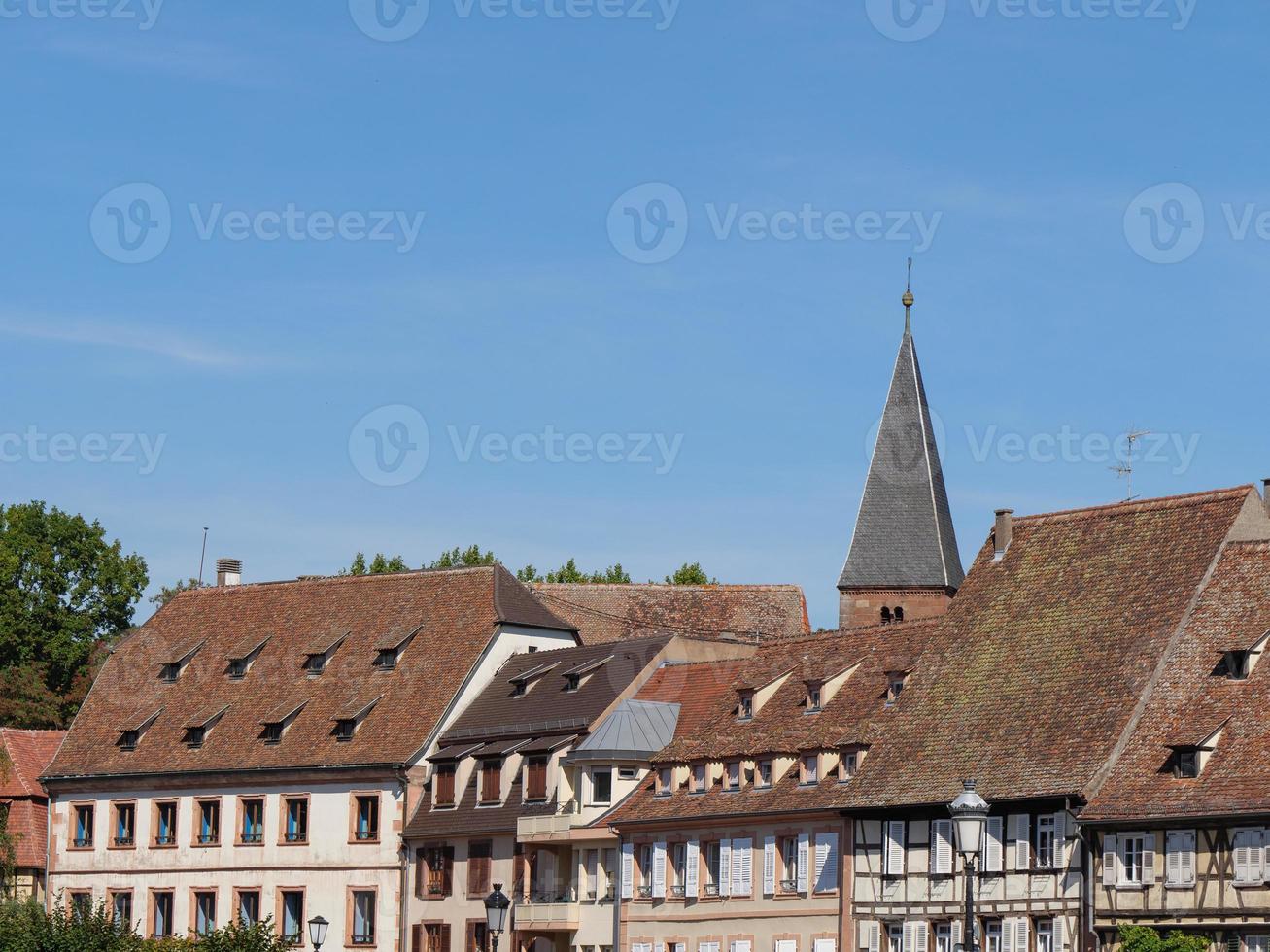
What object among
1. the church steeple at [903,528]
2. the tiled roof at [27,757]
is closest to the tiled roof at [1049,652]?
the church steeple at [903,528]

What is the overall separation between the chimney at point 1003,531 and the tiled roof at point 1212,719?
7.91 metres

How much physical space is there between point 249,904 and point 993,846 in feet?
92.8

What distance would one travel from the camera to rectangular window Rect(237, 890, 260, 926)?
7869 centimetres

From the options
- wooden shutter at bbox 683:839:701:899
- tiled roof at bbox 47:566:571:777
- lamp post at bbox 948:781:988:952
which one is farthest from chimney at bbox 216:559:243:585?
lamp post at bbox 948:781:988:952

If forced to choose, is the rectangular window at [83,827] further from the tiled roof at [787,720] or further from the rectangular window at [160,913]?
the tiled roof at [787,720]

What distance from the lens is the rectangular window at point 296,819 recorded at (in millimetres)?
78250

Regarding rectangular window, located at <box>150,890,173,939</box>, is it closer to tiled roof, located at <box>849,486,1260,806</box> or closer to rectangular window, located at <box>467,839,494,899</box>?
rectangular window, located at <box>467,839,494,899</box>

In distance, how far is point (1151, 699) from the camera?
57688mm

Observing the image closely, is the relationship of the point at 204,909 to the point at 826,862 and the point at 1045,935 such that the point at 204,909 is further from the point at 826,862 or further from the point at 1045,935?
the point at 1045,935

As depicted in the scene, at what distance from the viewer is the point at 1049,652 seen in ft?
203

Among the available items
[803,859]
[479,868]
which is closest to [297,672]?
[479,868]

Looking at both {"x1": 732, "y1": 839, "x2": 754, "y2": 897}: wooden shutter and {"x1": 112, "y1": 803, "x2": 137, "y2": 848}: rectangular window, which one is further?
{"x1": 112, "y1": 803, "x2": 137, "y2": 848}: rectangular window

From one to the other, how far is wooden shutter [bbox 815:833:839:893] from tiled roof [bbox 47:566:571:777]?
16.8m

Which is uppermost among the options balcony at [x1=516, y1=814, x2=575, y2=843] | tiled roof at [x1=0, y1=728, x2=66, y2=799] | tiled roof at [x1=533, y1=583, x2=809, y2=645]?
tiled roof at [x1=533, y1=583, x2=809, y2=645]
